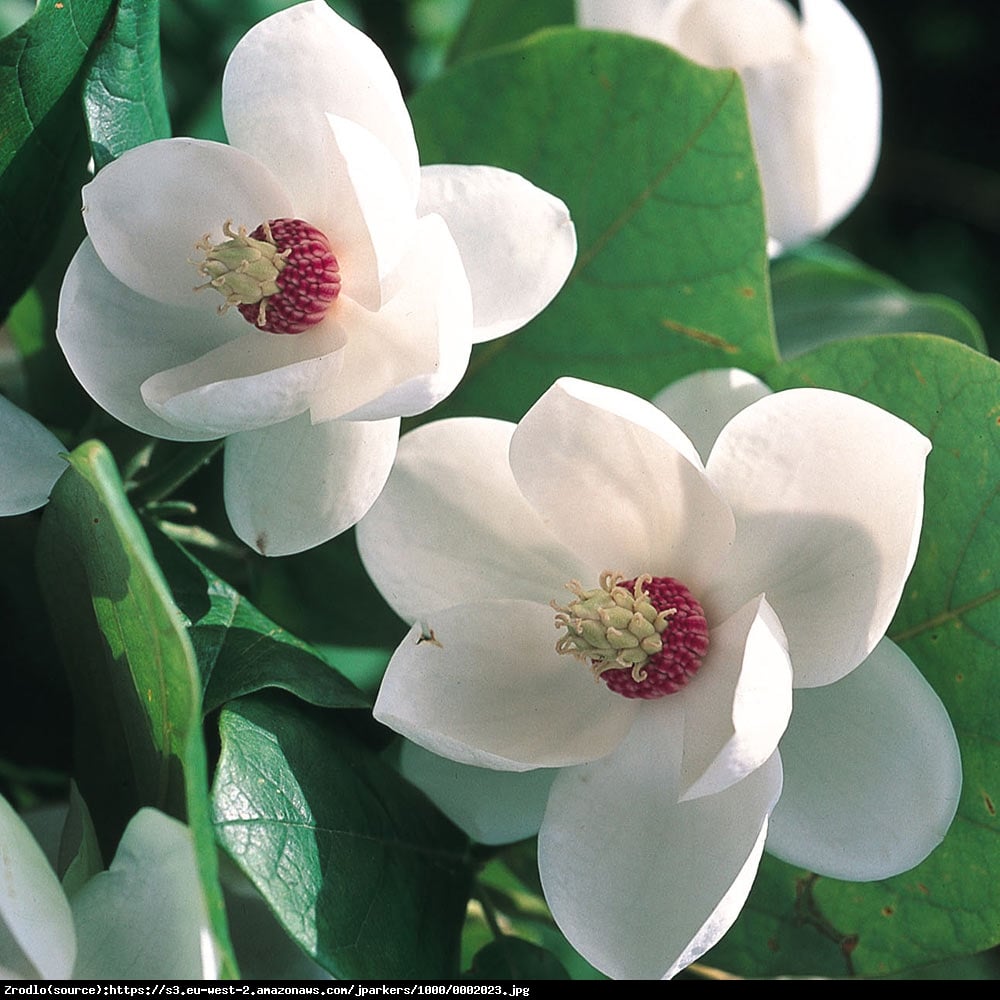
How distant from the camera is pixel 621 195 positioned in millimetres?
521

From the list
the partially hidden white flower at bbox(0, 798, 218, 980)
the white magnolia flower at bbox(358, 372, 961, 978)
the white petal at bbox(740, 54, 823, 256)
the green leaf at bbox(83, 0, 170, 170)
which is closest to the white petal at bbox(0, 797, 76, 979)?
the partially hidden white flower at bbox(0, 798, 218, 980)

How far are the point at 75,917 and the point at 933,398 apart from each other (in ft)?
1.02

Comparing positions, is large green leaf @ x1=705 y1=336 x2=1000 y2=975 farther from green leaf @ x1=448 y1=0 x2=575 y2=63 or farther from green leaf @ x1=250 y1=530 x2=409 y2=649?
green leaf @ x1=448 y1=0 x2=575 y2=63

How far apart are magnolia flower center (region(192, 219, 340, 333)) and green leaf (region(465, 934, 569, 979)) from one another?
242 mm

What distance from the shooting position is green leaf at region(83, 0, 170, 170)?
423mm

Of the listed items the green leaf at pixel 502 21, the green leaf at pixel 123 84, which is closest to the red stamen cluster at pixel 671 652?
the green leaf at pixel 123 84

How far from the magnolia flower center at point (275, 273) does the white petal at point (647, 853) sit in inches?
6.8

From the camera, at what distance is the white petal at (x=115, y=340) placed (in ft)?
1.35

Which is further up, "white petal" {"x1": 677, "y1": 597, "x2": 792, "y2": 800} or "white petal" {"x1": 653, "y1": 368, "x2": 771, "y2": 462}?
"white petal" {"x1": 653, "y1": 368, "x2": 771, "y2": 462}

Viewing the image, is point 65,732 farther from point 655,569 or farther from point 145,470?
point 655,569

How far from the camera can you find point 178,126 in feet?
2.32

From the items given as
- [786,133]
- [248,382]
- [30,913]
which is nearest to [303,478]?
[248,382]

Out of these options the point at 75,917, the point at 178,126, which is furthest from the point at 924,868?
the point at 178,126

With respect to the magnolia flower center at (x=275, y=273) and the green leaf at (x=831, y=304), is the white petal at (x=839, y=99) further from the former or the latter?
the magnolia flower center at (x=275, y=273)
